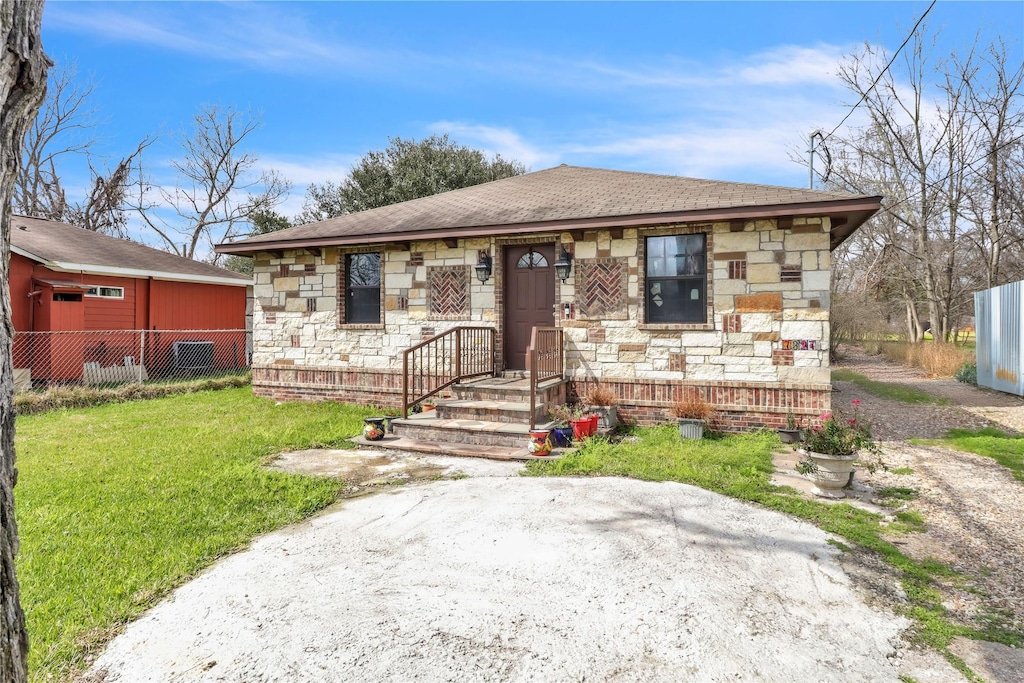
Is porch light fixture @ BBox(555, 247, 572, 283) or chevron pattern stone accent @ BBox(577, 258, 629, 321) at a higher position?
porch light fixture @ BBox(555, 247, 572, 283)

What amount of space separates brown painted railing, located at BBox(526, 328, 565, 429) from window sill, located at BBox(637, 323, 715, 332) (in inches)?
47.3

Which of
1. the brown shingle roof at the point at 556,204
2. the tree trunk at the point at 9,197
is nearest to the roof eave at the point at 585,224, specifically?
the brown shingle roof at the point at 556,204

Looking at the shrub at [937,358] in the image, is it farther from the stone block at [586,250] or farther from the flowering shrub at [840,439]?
the flowering shrub at [840,439]

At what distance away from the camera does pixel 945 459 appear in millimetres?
6270

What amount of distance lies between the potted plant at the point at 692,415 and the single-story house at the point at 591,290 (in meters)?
0.16

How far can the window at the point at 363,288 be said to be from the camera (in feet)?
31.6

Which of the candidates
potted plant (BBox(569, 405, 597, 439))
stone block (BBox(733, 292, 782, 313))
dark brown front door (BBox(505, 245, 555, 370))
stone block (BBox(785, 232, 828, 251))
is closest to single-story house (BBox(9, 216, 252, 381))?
dark brown front door (BBox(505, 245, 555, 370))

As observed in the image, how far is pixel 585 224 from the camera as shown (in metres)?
7.83

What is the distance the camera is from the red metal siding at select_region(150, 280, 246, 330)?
45.9ft

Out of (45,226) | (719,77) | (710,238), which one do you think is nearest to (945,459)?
(710,238)

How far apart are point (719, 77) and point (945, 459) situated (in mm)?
9075

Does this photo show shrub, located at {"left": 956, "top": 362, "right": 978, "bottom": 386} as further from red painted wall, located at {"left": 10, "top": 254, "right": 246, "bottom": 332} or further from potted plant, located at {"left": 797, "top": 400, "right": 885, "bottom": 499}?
red painted wall, located at {"left": 10, "top": 254, "right": 246, "bottom": 332}

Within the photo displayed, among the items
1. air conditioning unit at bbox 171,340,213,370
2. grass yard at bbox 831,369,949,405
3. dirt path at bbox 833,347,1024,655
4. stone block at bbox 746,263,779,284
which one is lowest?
dirt path at bbox 833,347,1024,655

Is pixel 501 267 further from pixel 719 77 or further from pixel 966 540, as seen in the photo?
pixel 719 77
